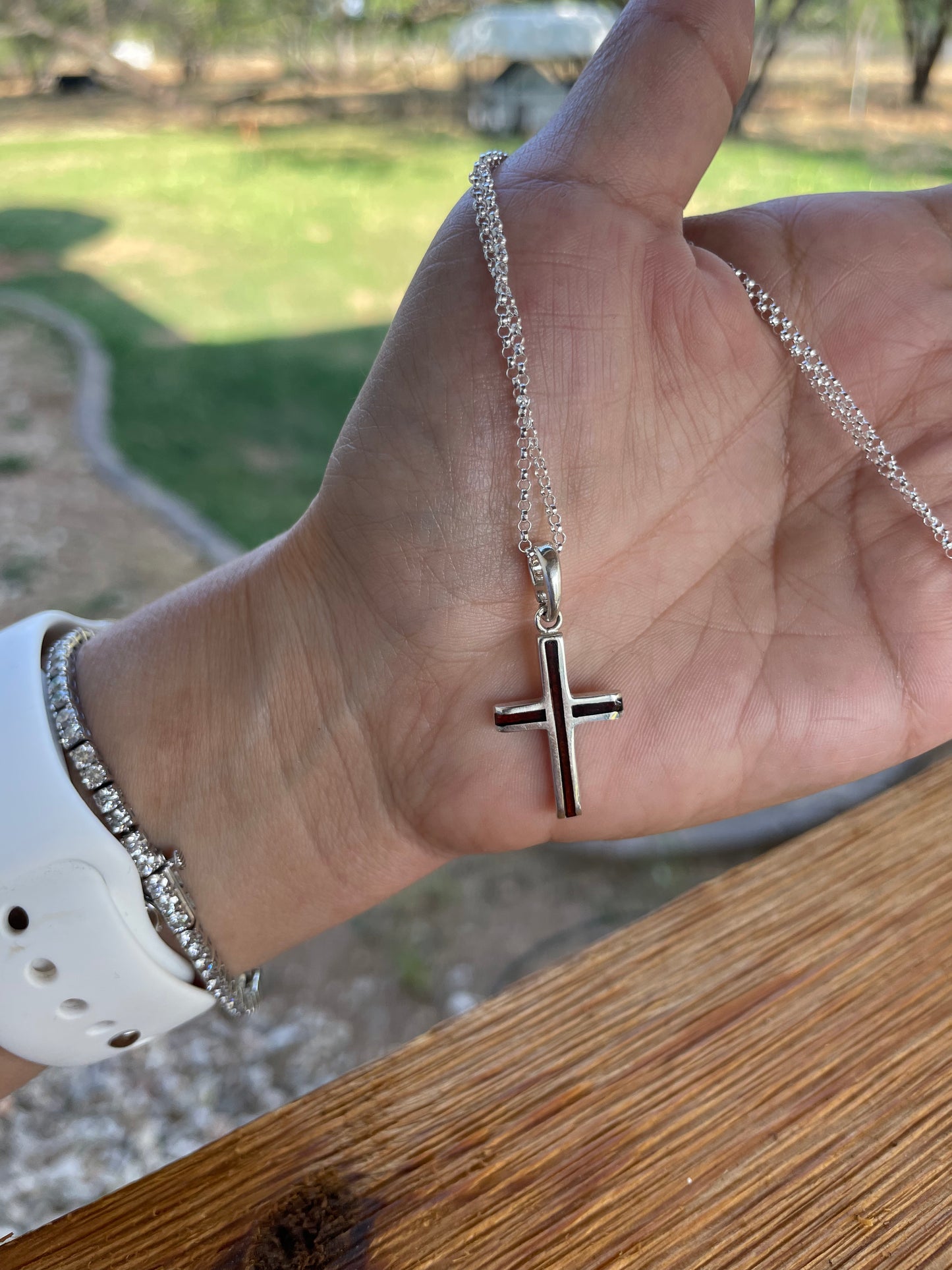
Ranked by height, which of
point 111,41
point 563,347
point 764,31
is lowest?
point 563,347

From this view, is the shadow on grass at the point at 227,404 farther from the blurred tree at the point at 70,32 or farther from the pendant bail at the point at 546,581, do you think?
the blurred tree at the point at 70,32

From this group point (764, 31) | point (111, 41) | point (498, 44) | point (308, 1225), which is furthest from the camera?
point (111, 41)

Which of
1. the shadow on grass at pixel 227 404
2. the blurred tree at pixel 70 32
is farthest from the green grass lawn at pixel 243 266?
the blurred tree at pixel 70 32

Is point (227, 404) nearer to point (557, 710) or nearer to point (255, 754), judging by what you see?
point (255, 754)

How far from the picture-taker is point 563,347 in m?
0.84

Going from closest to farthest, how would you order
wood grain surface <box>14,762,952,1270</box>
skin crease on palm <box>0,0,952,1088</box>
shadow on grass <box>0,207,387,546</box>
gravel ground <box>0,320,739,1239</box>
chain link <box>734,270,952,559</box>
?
1. wood grain surface <box>14,762,952,1270</box>
2. skin crease on palm <box>0,0,952,1088</box>
3. chain link <box>734,270,952,559</box>
4. gravel ground <box>0,320,739,1239</box>
5. shadow on grass <box>0,207,387,546</box>

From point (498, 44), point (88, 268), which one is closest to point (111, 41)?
point (498, 44)

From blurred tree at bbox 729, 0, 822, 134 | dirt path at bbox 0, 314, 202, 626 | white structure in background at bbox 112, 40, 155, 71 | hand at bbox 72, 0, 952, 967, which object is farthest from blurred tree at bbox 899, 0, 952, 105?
white structure in background at bbox 112, 40, 155, 71

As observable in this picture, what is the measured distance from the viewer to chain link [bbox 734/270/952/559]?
0.95 m

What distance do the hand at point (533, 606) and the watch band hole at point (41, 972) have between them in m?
0.13

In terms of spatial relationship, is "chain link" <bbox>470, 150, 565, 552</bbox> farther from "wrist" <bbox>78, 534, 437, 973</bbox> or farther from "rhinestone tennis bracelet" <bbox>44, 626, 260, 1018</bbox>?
"rhinestone tennis bracelet" <bbox>44, 626, 260, 1018</bbox>

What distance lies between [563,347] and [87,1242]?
70 cm

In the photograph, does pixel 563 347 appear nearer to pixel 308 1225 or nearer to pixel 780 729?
pixel 780 729

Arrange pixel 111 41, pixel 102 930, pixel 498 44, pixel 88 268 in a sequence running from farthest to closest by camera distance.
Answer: pixel 111 41 → pixel 498 44 → pixel 88 268 → pixel 102 930
